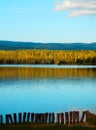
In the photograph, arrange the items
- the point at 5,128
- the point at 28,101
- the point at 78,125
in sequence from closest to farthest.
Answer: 1. the point at 5,128
2. the point at 78,125
3. the point at 28,101

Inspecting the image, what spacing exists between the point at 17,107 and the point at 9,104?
9.40ft

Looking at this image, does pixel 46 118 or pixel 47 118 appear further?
pixel 47 118

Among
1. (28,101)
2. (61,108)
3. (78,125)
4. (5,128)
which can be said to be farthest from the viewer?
(28,101)

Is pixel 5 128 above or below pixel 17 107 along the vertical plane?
above

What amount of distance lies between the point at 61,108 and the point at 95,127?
21359mm

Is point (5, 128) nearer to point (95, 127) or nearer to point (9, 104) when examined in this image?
point (95, 127)

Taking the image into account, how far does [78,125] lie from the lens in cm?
2703

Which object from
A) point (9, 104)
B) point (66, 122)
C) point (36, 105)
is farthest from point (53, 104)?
point (66, 122)

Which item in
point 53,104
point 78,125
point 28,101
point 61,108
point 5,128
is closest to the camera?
point 5,128

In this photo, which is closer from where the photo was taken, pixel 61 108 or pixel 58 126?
pixel 58 126

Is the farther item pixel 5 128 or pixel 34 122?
pixel 34 122

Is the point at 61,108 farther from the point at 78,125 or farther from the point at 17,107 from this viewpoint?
the point at 78,125

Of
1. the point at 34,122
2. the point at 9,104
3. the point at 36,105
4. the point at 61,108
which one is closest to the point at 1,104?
the point at 9,104

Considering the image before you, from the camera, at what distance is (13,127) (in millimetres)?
25391
